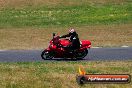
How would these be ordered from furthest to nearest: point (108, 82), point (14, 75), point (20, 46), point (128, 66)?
1. point (20, 46)
2. point (128, 66)
3. point (14, 75)
4. point (108, 82)

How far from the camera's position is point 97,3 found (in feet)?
175

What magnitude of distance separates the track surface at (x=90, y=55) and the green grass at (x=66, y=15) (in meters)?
11.8

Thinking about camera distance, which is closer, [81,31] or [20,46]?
[20,46]

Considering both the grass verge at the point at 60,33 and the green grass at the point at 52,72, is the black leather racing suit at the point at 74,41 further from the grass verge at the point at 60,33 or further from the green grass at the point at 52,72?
the grass verge at the point at 60,33

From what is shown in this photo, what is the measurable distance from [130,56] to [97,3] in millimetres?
28890

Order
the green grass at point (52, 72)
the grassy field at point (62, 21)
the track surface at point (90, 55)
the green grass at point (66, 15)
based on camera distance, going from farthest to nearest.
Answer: the green grass at point (66, 15), the grassy field at point (62, 21), the track surface at point (90, 55), the green grass at point (52, 72)

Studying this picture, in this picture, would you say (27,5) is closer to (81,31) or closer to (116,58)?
(81,31)

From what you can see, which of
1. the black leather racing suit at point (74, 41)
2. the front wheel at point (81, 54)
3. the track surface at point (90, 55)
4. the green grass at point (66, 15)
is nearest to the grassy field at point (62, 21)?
the green grass at point (66, 15)

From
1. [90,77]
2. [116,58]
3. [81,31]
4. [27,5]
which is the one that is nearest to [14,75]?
[90,77]

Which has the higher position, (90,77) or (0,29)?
(90,77)

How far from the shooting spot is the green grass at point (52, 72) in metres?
15.2

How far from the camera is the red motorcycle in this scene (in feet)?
79.3

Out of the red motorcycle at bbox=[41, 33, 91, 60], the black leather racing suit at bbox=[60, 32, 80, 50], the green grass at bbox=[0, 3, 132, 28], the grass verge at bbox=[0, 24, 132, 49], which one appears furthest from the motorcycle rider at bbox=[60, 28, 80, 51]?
the green grass at bbox=[0, 3, 132, 28]

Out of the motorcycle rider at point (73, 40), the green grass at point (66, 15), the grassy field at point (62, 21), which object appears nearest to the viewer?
the motorcycle rider at point (73, 40)
